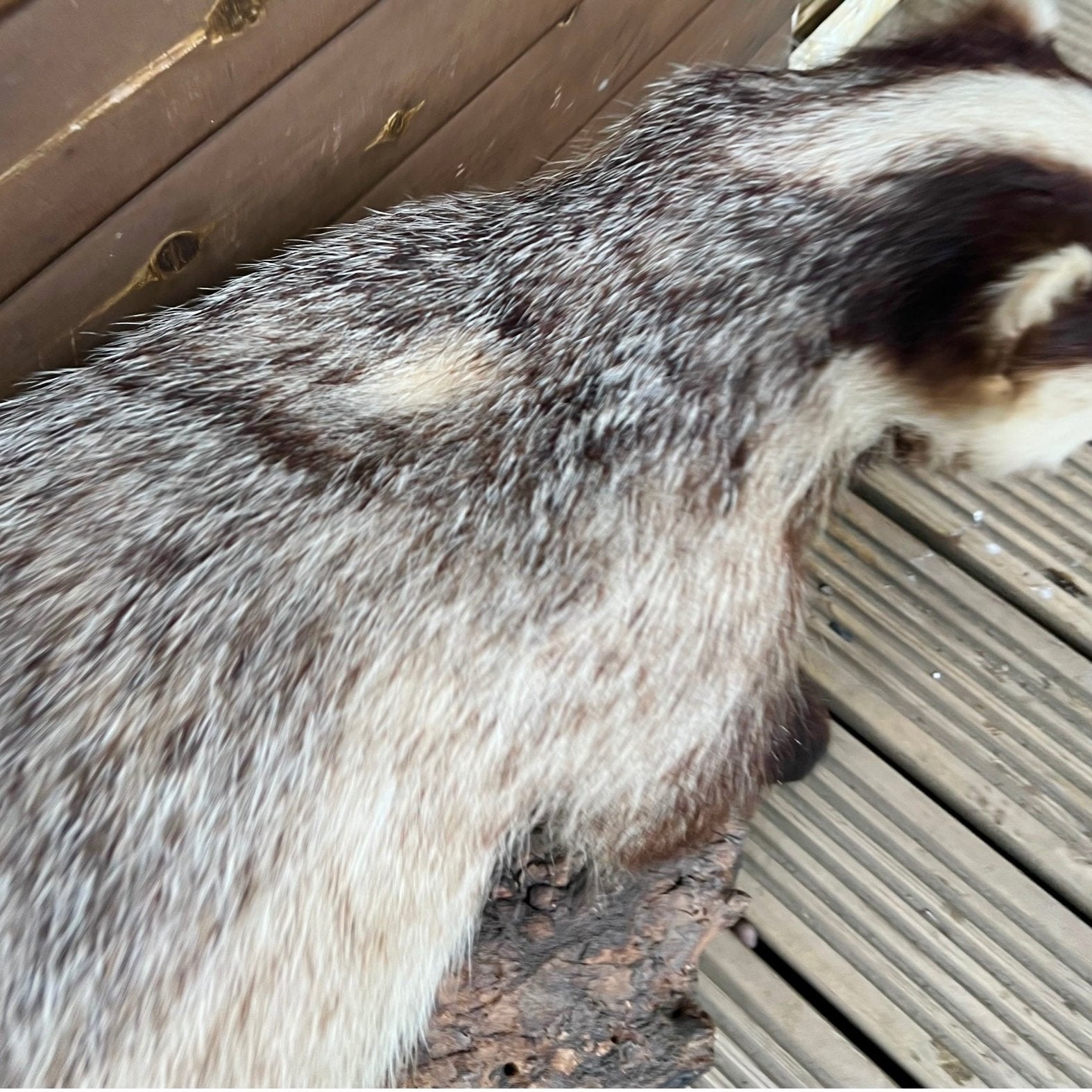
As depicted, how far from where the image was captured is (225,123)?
1134 millimetres

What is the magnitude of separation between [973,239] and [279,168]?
0.78 metres

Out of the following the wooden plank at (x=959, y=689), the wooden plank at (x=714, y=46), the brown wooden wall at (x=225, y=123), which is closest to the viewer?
the brown wooden wall at (x=225, y=123)

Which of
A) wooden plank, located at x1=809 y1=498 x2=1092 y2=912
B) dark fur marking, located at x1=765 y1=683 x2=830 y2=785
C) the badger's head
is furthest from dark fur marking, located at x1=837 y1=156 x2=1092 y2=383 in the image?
wooden plank, located at x1=809 y1=498 x2=1092 y2=912

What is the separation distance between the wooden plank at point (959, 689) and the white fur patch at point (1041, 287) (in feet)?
2.23

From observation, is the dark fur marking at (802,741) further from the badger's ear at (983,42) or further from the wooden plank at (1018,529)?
the badger's ear at (983,42)

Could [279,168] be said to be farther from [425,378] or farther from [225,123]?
[425,378]

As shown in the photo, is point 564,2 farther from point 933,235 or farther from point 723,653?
point 723,653

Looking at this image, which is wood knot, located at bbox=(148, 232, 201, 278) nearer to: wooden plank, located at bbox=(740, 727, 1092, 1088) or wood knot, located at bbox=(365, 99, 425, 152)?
wood knot, located at bbox=(365, 99, 425, 152)

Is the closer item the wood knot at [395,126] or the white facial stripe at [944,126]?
the white facial stripe at [944,126]

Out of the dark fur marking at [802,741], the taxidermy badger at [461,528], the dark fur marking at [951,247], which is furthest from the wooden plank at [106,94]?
the dark fur marking at [802,741]

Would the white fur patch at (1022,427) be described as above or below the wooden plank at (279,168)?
below

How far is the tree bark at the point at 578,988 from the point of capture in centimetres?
119

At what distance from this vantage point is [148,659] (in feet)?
2.99

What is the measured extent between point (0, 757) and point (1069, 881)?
1320 millimetres
